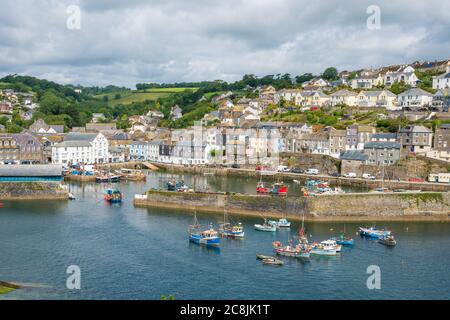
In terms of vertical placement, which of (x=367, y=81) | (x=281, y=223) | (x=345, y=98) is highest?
(x=367, y=81)

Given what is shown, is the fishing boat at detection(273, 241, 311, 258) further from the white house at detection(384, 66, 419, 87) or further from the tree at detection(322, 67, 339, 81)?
the tree at detection(322, 67, 339, 81)

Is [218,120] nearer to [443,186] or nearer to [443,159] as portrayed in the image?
[443,159]

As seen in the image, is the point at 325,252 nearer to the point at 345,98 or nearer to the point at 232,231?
the point at 232,231

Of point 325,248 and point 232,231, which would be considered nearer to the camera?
point 325,248

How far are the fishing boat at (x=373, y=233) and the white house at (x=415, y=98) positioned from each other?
3067cm

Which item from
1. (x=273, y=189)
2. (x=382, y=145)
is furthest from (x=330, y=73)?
(x=273, y=189)

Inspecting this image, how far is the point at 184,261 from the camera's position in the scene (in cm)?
1848

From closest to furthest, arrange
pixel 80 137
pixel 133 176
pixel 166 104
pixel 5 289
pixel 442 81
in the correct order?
pixel 5 289 → pixel 133 176 → pixel 80 137 → pixel 442 81 → pixel 166 104

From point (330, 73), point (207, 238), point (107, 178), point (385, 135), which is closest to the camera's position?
point (207, 238)

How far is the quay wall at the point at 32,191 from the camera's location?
29.6 metres

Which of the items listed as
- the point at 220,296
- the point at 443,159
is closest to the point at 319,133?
the point at 443,159

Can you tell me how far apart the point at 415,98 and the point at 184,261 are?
127 ft

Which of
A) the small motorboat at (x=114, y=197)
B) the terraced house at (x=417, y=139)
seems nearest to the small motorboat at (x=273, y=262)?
the small motorboat at (x=114, y=197)

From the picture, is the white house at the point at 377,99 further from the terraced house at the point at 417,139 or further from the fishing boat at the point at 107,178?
the fishing boat at the point at 107,178
